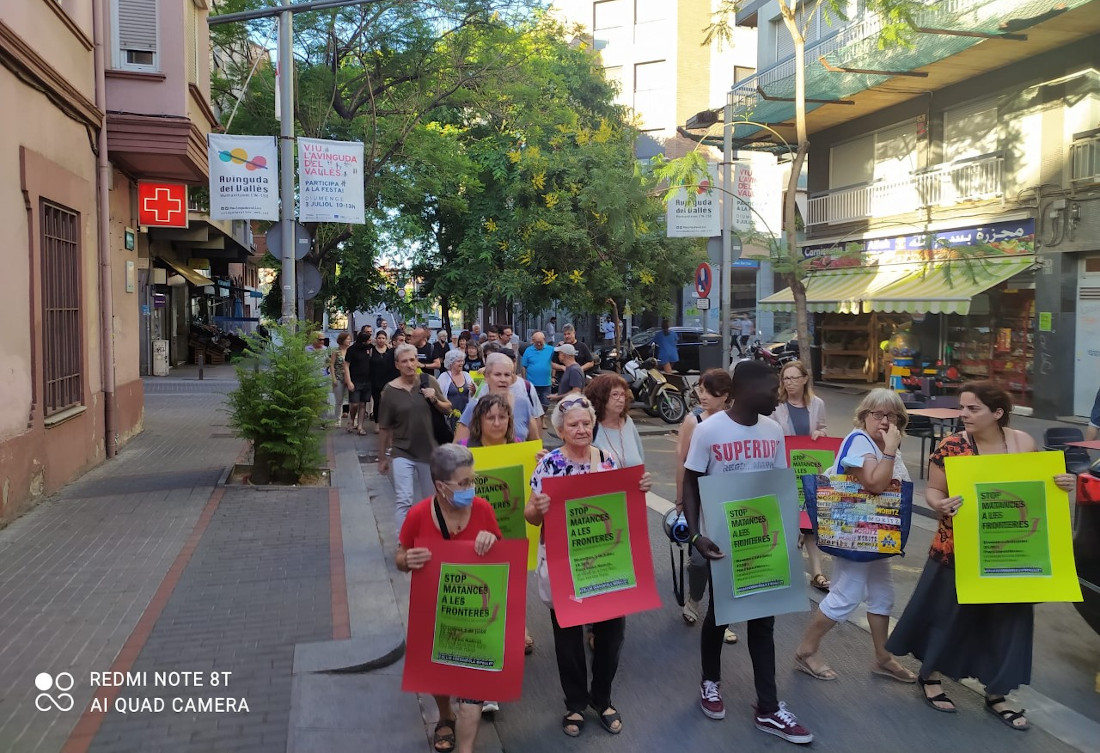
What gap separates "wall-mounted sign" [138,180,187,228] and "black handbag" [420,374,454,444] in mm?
9895

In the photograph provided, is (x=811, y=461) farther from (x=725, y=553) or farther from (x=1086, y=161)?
(x=1086, y=161)

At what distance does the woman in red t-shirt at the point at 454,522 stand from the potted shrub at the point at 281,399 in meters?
6.38

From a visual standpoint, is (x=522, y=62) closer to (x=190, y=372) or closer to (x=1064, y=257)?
(x=1064, y=257)

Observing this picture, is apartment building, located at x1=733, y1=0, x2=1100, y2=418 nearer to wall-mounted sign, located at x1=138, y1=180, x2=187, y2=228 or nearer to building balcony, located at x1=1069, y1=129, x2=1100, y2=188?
building balcony, located at x1=1069, y1=129, x2=1100, y2=188

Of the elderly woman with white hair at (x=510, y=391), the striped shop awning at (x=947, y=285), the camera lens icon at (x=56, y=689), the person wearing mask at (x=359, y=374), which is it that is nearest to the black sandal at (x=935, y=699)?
the elderly woman with white hair at (x=510, y=391)

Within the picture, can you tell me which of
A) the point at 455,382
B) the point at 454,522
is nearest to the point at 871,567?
the point at 454,522

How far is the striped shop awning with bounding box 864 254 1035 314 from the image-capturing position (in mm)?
16406

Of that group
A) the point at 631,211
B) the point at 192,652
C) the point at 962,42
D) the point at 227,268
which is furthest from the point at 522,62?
the point at 227,268

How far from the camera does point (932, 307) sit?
680 inches

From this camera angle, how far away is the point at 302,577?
21.7 ft

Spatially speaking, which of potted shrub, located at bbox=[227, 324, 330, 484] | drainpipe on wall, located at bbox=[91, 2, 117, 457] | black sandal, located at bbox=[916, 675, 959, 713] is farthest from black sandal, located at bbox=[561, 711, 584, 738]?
drainpipe on wall, located at bbox=[91, 2, 117, 457]

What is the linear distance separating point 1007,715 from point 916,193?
685 inches

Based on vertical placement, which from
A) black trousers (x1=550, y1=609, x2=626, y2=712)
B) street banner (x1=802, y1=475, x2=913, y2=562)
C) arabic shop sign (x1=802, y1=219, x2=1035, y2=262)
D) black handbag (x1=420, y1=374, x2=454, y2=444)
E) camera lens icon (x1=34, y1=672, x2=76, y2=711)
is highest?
arabic shop sign (x1=802, y1=219, x2=1035, y2=262)

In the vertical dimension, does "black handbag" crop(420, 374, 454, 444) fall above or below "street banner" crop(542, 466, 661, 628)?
above
